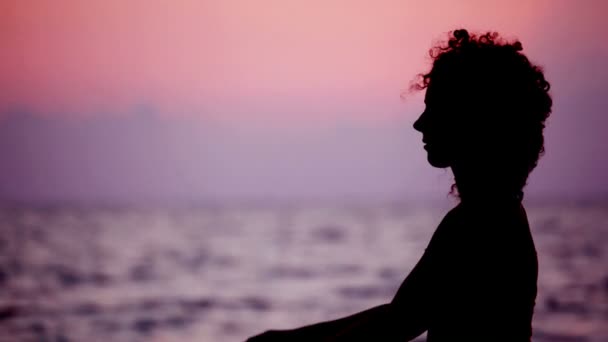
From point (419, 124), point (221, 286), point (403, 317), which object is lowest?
point (403, 317)

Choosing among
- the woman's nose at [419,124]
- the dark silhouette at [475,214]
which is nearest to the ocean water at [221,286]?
the woman's nose at [419,124]

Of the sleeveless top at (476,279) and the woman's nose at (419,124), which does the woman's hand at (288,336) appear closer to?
the sleeveless top at (476,279)

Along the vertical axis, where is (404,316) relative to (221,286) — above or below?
below

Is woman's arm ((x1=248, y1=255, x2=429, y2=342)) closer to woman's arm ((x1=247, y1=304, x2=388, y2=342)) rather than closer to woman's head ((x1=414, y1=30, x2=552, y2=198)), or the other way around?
woman's arm ((x1=247, y1=304, x2=388, y2=342))

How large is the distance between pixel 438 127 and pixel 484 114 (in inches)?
5.9

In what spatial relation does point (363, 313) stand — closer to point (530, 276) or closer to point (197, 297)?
point (530, 276)

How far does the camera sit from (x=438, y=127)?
2494 mm

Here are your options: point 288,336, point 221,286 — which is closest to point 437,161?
point 288,336

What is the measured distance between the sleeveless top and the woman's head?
16 centimetres

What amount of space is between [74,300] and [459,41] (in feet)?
63.0

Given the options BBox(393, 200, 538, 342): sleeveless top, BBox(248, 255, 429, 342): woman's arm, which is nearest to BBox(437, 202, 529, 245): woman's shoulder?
BBox(393, 200, 538, 342): sleeveless top

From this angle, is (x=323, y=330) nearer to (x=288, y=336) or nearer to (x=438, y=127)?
(x=288, y=336)

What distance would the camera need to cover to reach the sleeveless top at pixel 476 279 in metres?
2.19

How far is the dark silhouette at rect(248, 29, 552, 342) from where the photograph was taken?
7.17 ft
